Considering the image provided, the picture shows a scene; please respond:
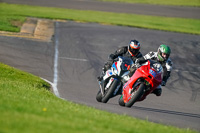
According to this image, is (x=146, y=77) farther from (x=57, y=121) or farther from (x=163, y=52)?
(x=57, y=121)

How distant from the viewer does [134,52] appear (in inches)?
456

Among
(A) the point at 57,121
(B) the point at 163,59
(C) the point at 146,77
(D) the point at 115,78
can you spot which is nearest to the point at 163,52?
(B) the point at 163,59

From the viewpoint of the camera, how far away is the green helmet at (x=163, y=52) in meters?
10.5

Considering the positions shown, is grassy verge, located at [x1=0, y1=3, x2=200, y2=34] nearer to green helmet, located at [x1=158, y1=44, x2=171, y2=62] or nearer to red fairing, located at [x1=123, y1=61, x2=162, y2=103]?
red fairing, located at [x1=123, y1=61, x2=162, y2=103]

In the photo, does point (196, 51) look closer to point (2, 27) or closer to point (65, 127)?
point (2, 27)

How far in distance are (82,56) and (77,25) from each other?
7971mm

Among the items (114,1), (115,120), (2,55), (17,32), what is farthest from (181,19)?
(115,120)

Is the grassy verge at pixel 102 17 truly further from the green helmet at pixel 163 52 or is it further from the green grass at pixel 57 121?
the green grass at pixel 57 121

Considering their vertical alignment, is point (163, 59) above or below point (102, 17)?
below

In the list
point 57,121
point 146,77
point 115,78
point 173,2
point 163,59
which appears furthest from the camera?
point 173,2

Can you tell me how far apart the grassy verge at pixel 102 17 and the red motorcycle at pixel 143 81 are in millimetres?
16267

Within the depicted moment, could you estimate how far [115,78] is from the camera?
11078 mm

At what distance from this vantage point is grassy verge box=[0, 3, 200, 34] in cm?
2903

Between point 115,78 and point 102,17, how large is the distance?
21639mm
